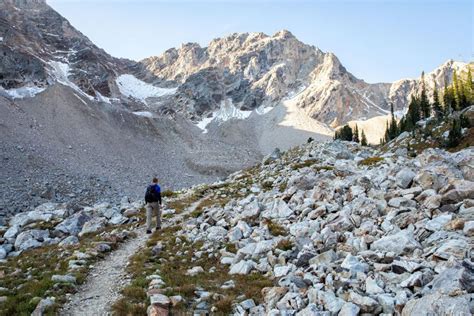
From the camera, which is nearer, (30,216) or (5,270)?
(5,270)

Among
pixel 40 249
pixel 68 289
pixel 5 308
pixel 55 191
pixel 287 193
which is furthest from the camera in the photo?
pixel 55 191

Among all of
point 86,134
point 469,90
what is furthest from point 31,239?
point 469,90

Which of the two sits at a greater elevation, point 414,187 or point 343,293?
point 414,187

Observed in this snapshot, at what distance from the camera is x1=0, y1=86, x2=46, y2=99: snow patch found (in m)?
109

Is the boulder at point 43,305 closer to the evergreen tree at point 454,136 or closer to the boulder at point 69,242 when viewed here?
the boulder at point 69,242

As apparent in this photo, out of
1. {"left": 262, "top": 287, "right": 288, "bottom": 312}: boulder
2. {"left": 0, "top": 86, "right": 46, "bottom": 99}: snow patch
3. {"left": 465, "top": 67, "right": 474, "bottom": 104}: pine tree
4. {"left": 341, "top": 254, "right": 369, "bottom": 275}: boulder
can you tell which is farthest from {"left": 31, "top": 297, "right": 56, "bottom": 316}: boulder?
{"left": 0, "top": 86, "right": 46, "bottom": 99}: snow patch

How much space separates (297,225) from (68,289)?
9910 mm

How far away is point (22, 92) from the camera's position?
114m

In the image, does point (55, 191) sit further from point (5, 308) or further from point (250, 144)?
point (250, 144)

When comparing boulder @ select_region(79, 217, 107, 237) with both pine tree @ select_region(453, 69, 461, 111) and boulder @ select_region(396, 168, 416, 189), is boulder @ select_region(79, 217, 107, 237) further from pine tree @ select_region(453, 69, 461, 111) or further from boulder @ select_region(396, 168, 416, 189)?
pine tree @ select_region(453, 69, 461, 111)

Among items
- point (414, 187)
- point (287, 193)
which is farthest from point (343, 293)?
point (287, 193)

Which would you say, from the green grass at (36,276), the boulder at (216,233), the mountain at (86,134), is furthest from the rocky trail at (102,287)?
the mountain at (86,134)

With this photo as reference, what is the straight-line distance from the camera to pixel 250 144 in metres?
177

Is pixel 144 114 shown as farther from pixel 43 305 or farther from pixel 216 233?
pixel 43 305
